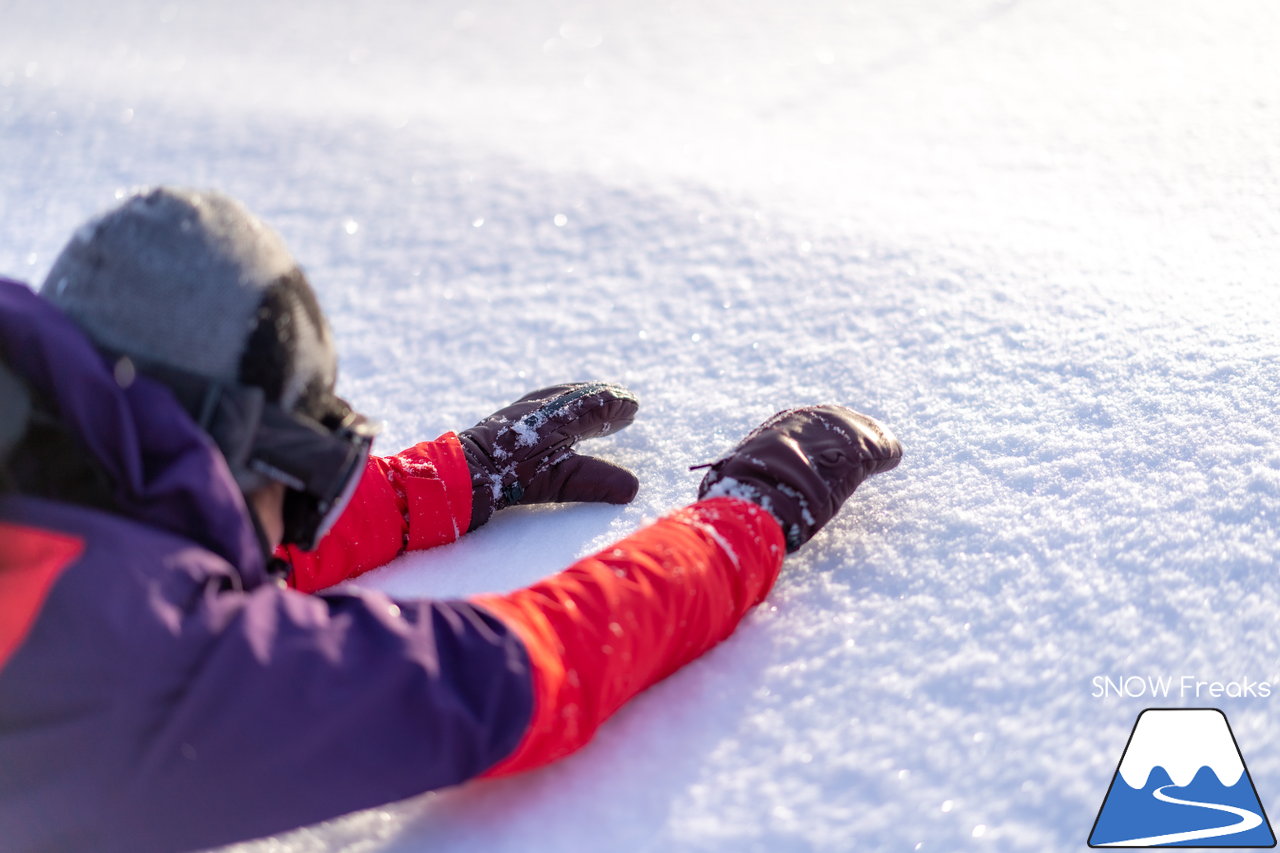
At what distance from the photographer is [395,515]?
141 cm

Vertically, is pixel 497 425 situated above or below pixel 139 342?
below

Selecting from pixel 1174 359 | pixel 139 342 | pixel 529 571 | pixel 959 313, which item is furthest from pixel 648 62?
pixel 139 342

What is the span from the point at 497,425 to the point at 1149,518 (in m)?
0.92

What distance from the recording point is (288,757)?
860mm

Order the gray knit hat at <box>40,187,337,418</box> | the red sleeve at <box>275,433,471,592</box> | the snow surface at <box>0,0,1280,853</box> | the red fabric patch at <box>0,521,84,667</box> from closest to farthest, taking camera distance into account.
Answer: the red fabric patch at <box>0,521,84,667</box> → the gray knit hat at <box>40,187,337,418</box> → the snow surface at <box>0,0,1280,853</box> → the red sleeve at <box>275,433,471,592</box>

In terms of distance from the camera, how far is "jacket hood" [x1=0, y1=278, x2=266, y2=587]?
0.86 metres

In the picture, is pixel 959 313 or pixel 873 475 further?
pixel 959 313

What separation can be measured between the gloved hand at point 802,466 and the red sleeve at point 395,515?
1.29 feet

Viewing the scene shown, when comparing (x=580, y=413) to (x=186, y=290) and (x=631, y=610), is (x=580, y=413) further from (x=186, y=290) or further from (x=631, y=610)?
(x=186, y=290)

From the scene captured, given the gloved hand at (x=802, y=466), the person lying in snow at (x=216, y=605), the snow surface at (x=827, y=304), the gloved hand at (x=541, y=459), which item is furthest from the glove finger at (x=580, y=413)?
the person lying in snow at (x=216, y=605)

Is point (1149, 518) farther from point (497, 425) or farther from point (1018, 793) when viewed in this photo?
point (497, 425)

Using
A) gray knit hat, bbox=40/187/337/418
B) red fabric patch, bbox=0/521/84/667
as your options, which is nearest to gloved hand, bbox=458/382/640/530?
gray knit hat, bbox=40/187/337/418

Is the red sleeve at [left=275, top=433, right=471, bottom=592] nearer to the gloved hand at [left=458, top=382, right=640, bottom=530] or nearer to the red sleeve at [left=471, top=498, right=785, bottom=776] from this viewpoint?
the gloved hand at [left=458, top=382, right=640, bottom=530]

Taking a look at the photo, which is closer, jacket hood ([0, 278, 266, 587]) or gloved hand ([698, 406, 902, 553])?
jacket hood ([0, 278, 266, 587])
